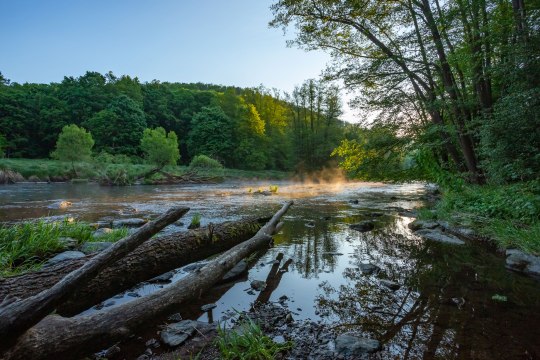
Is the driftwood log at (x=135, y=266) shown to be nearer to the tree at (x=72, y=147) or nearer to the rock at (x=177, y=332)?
the rock at (x=177, y=332)

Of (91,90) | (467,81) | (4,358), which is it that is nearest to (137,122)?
(91,90)

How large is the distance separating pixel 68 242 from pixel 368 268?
596 centimetres

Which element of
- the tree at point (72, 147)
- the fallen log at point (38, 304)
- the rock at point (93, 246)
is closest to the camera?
the fallen log at point (38, 304)

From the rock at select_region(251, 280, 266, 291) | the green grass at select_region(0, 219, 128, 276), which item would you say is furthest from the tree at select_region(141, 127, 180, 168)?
the rock at select_region(251, 280, 266, 291)

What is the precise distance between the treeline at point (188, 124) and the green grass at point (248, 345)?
4386cm

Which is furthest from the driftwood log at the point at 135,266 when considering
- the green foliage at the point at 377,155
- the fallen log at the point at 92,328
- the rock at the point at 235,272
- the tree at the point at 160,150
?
the tree at the point at 160,150

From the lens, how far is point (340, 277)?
4.93 meters

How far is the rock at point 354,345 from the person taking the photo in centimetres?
278

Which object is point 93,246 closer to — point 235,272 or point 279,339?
point 235,272

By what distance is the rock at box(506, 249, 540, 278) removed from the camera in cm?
485

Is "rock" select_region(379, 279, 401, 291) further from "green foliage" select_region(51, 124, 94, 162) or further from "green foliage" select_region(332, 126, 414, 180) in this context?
"green foliage" select_region(51, 124, 94, 162)

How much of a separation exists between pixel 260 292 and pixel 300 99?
5049cm

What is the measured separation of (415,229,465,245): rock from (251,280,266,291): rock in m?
4.97

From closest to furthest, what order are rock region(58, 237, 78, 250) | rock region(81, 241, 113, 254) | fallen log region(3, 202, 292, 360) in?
fallen log region(3, 202, 292, 360) < rock region(81, 241, 113, 254) < rock region(58, 237, 78, 250)
